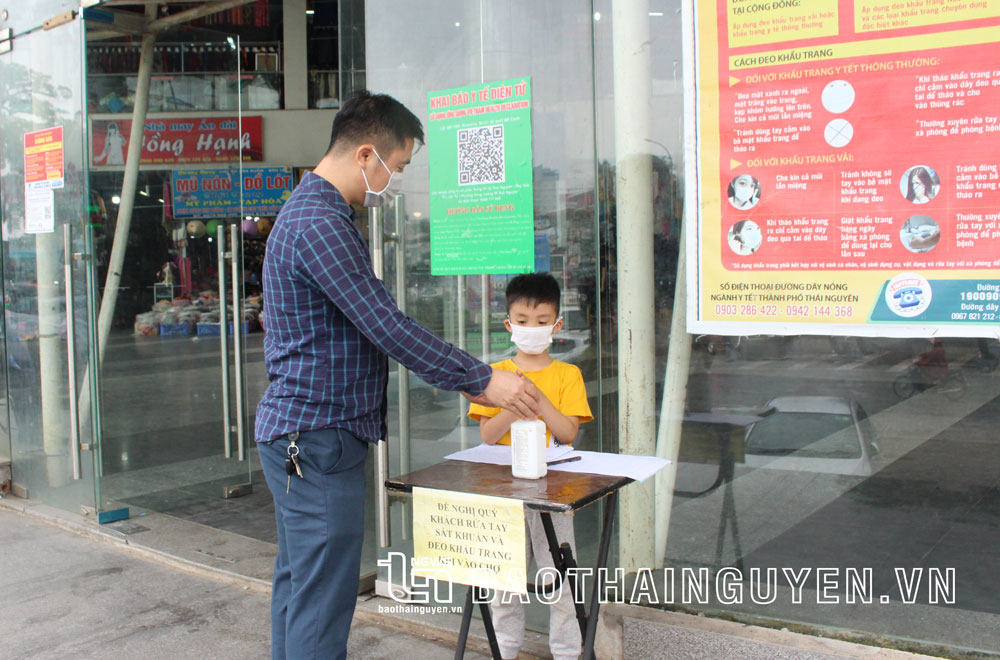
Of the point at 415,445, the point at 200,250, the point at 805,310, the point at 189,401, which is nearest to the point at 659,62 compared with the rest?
the point at 805,310

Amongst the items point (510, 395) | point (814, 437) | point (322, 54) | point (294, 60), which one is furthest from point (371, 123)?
point (322, 54)

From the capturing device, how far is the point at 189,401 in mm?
7055

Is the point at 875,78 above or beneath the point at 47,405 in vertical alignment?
above

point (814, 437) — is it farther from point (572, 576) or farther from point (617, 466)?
point (572, 576)

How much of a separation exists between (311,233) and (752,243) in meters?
1.47

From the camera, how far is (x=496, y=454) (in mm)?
2830

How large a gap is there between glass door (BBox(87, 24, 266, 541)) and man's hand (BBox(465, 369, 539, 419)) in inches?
129

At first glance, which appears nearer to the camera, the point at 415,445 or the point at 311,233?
the point at 311,233

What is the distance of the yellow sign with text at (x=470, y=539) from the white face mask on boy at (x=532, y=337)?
2.09 feet

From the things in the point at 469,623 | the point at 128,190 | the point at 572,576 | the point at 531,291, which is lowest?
the point at 469,623

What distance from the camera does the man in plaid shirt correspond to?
2.27 meters

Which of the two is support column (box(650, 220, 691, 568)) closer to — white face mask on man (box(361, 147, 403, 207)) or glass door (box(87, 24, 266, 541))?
white face mask on man (box(361, 147, 403, 207))

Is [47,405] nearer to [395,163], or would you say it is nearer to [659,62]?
[395,163]

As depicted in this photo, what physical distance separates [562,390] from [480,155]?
1068 mm
